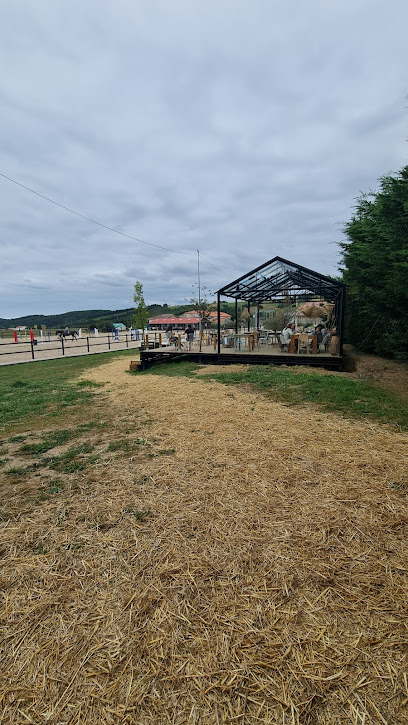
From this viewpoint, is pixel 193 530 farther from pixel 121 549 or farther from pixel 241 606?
pixel 241 606

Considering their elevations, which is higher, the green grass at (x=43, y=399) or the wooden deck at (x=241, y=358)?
the wooden deck at (x=241, y=358)

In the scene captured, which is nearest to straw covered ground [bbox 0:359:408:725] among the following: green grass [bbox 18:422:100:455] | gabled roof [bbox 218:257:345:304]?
green grass [bbox 18:422:100:455]

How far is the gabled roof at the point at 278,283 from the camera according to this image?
41.3ft

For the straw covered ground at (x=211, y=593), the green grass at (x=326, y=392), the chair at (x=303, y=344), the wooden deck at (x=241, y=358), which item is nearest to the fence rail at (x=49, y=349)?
the wooden deck at (x=241, y=358)

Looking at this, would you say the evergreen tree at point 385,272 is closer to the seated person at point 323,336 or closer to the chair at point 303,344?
the seated person at point 323,336

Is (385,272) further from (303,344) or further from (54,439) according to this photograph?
(54,439)

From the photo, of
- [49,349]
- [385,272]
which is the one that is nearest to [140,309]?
[49,349]

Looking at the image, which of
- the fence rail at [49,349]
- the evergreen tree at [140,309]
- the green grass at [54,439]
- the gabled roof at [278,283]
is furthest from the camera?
the evergreen tree at [140,309]

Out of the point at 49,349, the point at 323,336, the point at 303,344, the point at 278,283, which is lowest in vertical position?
the point at 49,349

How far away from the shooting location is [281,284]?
14938 millimetres

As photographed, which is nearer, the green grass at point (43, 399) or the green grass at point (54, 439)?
the green grass at point (54, 439)

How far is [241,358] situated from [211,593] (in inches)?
445

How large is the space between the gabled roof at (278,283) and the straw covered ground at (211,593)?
986cm

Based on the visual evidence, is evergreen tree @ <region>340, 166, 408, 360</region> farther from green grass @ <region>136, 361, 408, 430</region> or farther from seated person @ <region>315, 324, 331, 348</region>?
green grass @ <region>136, 361, 408, 430</region>
